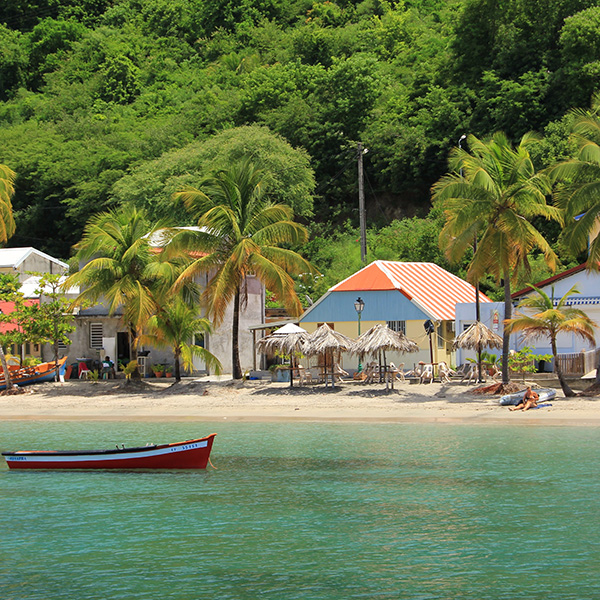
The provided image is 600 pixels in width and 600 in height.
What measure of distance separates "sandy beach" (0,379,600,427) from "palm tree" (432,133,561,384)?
298 cm

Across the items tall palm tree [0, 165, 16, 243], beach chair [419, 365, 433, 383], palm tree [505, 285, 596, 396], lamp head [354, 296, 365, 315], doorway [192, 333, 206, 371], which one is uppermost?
tall palm tree [0, 165, 16, 243]

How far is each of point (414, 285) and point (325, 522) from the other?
70.8ft

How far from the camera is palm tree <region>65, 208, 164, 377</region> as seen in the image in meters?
33.4

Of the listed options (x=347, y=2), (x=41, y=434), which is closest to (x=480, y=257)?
(x=41, y=434)

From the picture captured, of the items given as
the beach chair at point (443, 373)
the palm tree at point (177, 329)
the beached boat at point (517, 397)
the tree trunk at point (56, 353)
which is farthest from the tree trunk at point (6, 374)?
the beached boat at point (517, 397)

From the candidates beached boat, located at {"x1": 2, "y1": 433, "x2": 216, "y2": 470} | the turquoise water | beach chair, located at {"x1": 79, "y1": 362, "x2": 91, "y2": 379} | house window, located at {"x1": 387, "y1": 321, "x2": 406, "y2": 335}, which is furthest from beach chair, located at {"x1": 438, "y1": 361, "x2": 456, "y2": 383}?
beach chair, located at {"x1": 79, "y1": 362, "x2": 91, "y2": 379}

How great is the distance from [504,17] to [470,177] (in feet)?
94.9

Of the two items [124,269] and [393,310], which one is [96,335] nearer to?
[124,269]

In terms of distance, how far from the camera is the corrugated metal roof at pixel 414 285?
3528 centimetres

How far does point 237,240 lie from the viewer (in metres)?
33.1

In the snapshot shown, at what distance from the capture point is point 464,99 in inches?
2066

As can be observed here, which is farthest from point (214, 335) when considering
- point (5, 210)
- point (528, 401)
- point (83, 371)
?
point (528, 401)

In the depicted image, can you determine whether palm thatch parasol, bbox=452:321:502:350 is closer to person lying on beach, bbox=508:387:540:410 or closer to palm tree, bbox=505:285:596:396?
palm tree, bbox=505:285:596:396

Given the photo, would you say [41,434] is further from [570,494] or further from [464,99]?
[464,99]
